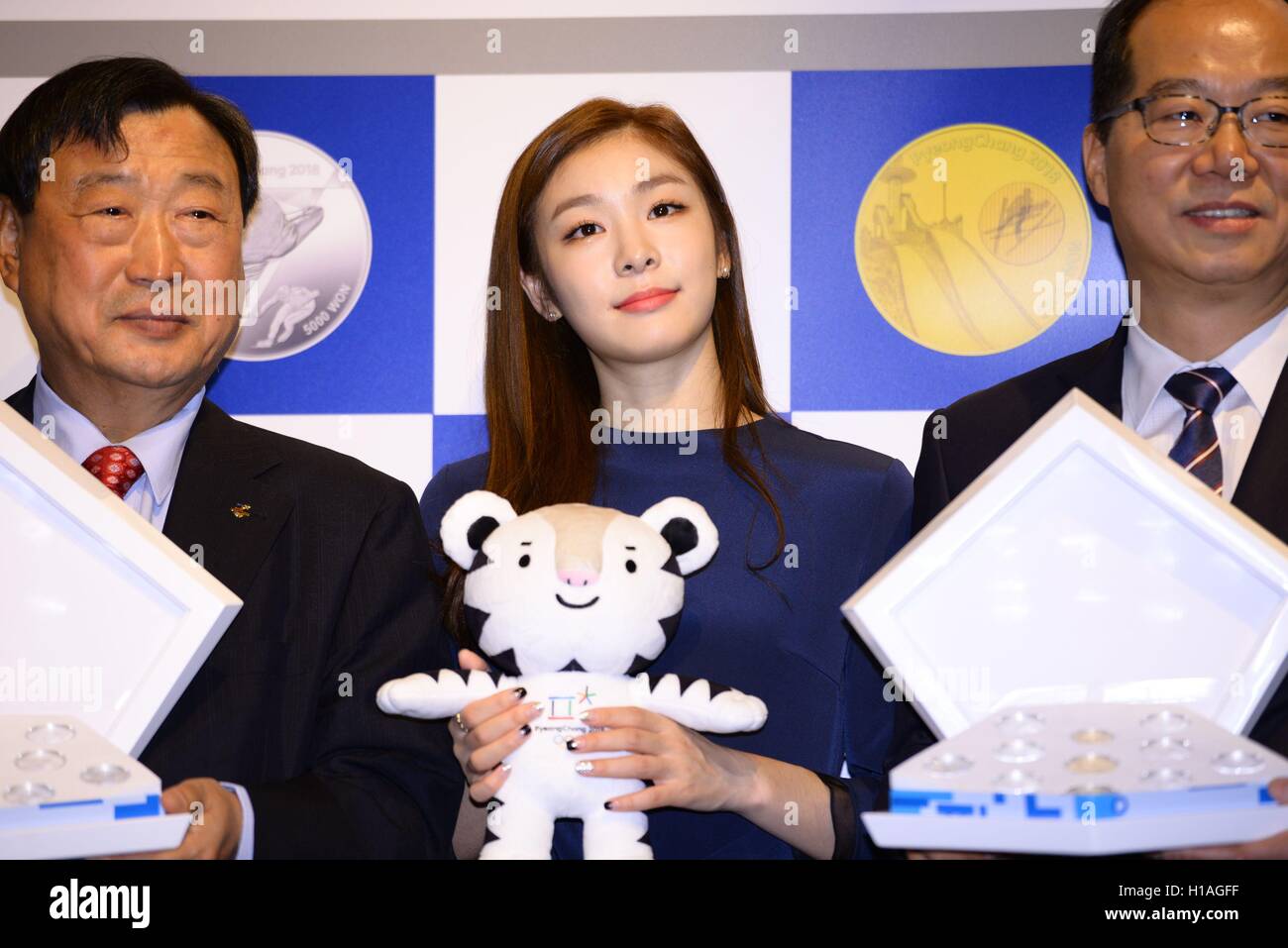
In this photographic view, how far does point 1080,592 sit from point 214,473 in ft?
3.97

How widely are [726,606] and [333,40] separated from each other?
1.30 m

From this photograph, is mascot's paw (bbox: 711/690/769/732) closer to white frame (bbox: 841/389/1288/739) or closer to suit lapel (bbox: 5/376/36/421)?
white frame (bbox: 841/389/1288/739)

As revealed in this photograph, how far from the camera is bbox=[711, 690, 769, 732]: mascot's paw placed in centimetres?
172

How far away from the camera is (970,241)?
2.49 m

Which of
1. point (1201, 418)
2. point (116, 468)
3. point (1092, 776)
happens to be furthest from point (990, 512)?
point (116, 468)

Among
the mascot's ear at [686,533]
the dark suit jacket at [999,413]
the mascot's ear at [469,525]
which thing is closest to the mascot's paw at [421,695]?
the mascot's ear at [469,525]

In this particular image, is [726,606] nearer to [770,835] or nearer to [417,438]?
[770,835]

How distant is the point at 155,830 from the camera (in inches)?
54.2

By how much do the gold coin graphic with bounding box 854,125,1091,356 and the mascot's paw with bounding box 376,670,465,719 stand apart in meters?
1.16

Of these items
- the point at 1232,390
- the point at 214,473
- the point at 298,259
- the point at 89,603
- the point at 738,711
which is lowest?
the point at 738,711

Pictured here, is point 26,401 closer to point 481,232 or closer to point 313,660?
point 313,660

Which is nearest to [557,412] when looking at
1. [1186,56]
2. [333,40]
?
[333,40]

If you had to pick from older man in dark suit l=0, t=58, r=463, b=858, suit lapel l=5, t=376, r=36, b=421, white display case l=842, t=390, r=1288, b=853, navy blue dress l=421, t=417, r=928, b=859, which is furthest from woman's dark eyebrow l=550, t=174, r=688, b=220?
suit lapel l=5, t=376, r=36, b=421
